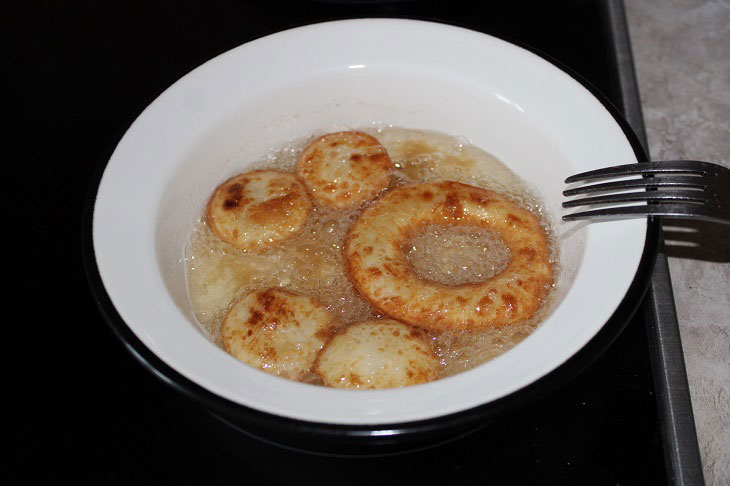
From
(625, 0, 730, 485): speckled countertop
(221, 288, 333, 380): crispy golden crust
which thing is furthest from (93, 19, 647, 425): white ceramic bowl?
(625, 0, 730, 485): speckled countertop

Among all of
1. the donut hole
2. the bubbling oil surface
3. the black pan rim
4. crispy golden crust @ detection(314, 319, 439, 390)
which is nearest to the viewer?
the black pan rim

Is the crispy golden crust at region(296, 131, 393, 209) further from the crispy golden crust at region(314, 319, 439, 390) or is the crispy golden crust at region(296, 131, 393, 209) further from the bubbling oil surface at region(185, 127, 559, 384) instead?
the crispy golden crust at region(314, 319, 439, 390)

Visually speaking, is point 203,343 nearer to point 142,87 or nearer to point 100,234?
point 100,234

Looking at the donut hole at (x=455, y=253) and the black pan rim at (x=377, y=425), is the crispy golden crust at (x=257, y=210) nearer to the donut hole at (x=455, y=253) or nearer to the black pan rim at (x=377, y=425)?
the donut hole at (x=455, y=253)

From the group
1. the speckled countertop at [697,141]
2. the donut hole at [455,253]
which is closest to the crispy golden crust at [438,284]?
the donut hole at [455,253]

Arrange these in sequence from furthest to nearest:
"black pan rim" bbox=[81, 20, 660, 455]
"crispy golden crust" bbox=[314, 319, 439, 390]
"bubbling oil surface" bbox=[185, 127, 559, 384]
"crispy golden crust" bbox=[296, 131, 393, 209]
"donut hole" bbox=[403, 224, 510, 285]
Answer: "crispy golden crust" bbox=[296, 131, 393, 209]
"donut hole" bbox=[403, 224, 510, 285]
"bubbling oil surface" bbox=[185, 127, 559, 384]
"crispy golden crust" bbox=[314, 319, 439, 390]
"black pan rim" bbox=[81, 20, 660, 455]

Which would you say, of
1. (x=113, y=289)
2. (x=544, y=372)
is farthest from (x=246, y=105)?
(x=544, y=372)
